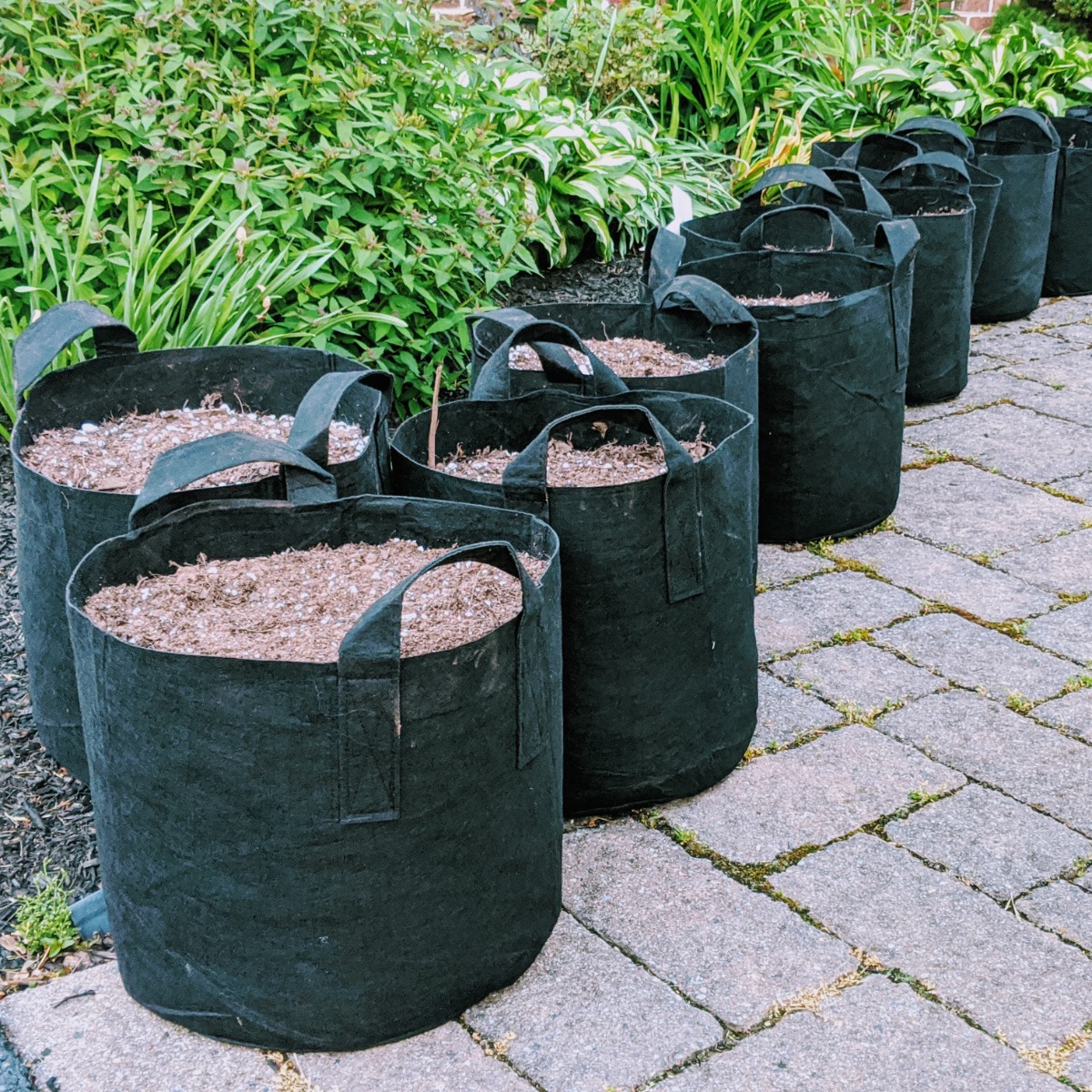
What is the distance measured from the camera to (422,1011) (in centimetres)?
181

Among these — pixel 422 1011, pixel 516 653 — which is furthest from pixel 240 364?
pixel 422 1011

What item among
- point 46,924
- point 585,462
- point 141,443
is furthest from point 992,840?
point 141,443

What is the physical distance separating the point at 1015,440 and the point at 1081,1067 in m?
2.70

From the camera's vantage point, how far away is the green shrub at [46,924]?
1.99 m

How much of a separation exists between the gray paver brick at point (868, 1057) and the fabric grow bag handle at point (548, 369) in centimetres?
119

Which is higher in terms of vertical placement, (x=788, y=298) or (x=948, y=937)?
(x=788, y=298)

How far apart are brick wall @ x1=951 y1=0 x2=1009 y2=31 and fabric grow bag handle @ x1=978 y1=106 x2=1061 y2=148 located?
294 cm

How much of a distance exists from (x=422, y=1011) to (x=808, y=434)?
195cm

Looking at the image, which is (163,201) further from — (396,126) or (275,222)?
(396,126)

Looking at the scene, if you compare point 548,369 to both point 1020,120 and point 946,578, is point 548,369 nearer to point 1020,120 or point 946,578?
point 946,578

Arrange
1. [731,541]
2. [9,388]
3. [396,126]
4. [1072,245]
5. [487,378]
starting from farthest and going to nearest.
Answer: [1072,245], [396,126], [9,388], [487,378], [731,541]

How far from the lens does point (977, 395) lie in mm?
4551

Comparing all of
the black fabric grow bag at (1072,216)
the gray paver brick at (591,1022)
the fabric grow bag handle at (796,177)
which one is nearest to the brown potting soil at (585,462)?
the gray paver brick at (591,1022)

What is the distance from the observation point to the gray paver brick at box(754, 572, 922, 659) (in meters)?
3.03
